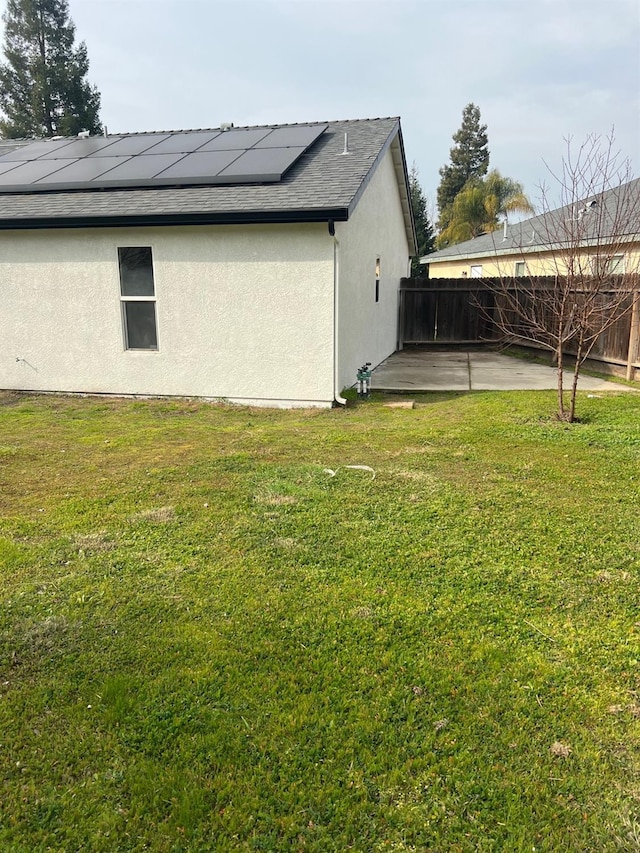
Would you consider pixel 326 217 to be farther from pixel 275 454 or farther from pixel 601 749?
pixel 601 749

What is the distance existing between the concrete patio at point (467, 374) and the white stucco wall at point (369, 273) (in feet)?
1.97

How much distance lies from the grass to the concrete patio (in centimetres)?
473

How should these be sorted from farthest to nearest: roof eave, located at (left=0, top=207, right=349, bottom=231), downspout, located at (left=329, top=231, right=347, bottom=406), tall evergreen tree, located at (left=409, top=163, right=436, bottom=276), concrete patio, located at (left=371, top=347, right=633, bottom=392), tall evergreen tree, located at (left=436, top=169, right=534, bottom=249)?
tall evergreen tree, located at (left=436, top=169, right=534, bottom=249) < tall evergreen tree, located at (left=409, top=163, right=436, bottom=276) < concrete patio, located at (left=371, top=347, right=633, bottom=392) < downspout, located at (left=329, top=231, right=347, bottom=406) < roof eave, located at (left=0, top=207, right=349, bottom=231)

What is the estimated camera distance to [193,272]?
840 cm

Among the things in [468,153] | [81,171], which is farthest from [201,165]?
[468,153]

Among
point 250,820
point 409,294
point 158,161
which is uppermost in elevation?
point 158,161

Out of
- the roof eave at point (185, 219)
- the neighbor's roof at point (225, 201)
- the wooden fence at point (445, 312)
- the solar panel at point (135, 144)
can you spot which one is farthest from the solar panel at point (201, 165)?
the wooden fence at point (445, 312)

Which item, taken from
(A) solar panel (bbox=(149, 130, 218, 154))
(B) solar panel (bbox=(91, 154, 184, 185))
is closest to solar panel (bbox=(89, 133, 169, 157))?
(A) solar panel (bbox=(149, 130, 218, 154))

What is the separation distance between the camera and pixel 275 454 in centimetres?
605

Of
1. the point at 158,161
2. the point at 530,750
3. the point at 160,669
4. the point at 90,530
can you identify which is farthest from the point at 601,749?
the point at 158,161

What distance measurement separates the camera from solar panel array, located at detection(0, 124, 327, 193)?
890 cm

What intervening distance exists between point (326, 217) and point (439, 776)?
6719 millimetres

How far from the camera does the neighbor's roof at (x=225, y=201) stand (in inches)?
301

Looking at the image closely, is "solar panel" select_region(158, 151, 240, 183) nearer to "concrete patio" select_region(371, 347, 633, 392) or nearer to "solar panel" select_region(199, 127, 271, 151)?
"solar panel" select_region(199, 127, 271, 151)
